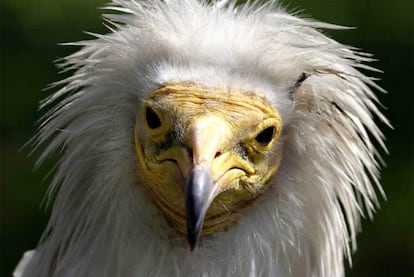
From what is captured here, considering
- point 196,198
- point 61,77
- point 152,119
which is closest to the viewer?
point 196,198

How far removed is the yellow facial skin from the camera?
1809mm

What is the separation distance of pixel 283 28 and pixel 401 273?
287 cm

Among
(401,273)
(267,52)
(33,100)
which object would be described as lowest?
(401,273)

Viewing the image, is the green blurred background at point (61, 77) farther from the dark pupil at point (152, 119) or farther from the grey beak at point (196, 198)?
the grey beak at point (196, 198)

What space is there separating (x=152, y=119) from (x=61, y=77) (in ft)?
9.82

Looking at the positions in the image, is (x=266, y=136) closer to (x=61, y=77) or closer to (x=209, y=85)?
(x=209, y=85)

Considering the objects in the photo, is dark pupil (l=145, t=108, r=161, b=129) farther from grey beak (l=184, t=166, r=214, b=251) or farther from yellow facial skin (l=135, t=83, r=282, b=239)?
grey beak (l=184, t=166, r=214, b=251)

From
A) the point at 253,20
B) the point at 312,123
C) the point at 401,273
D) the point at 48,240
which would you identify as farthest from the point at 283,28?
the point at 401,273

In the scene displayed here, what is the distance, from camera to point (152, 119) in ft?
6.31

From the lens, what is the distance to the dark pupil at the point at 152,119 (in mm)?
1903

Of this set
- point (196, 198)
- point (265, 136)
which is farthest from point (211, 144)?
point (265, 136)

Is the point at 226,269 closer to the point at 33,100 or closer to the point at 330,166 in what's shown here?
the point at 330,166

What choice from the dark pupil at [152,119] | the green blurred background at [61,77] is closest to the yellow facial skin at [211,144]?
the dark pupil at [152,119]

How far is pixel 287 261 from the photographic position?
2.05m
